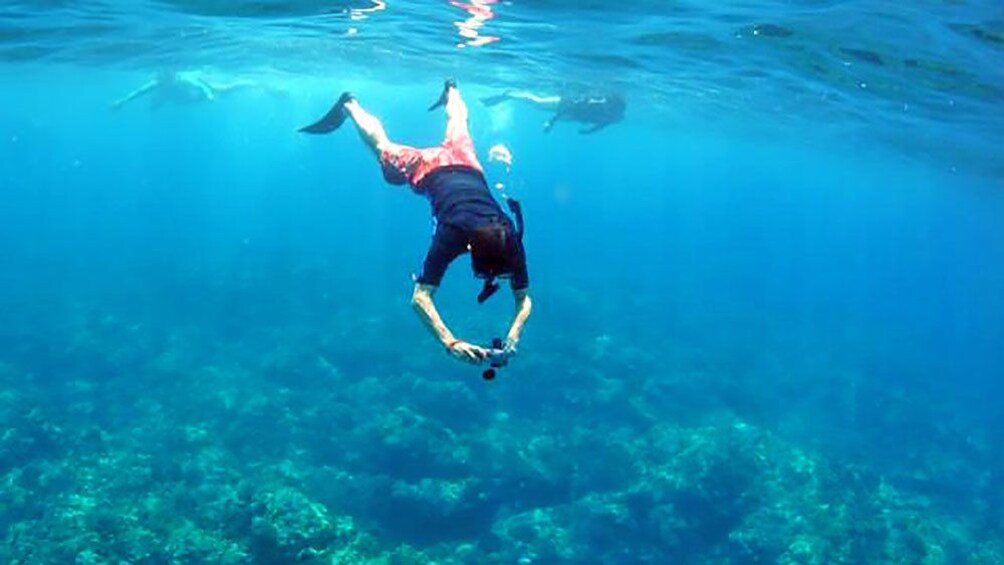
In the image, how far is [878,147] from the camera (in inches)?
1453

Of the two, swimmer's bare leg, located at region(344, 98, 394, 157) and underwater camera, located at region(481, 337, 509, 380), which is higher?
swimmer's bare leg, located at region(344, 98, 394, 157)

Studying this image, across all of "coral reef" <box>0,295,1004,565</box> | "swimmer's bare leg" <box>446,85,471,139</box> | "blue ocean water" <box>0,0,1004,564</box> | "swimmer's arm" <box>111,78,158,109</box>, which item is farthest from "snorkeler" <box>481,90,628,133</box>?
"swimmer's bare leg" <box>446,85,471,139</box>

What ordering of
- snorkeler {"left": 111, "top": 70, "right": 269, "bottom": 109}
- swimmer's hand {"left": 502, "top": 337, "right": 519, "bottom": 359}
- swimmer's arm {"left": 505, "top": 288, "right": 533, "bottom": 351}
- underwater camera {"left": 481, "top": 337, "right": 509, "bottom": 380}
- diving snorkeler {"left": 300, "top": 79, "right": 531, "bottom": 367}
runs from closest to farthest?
1. underwater camera {"left": 481, "top": 337, "right": 509, "bottom": 380}
2. swimmer's hand {"left": 502, "top": 337, "right": 519, "bottom": 359}
3. diving snorkeler {"left": 300, "top": 79, "right": 531, "bottom": 367}
4. swimmer's arm {"left": 505, "top": 288, "right": 533, "bottom": 351}
5. snorkeler {"left": 111, "top": 70, "right": 269, "bottom": 109}

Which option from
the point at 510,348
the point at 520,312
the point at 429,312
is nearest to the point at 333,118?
the point at 520,312

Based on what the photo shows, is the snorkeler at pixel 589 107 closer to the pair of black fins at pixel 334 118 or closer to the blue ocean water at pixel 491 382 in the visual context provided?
the blue ocean water at pixel 491 382

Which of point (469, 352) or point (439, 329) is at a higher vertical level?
point (439, 329)

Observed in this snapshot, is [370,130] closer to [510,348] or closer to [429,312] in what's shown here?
[429,312]

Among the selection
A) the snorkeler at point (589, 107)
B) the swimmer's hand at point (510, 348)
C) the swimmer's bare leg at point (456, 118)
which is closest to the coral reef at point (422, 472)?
the swimmer's bare leg at point (456, 118)

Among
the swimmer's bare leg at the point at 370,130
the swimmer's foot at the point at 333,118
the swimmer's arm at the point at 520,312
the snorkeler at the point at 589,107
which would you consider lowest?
the swimmer's arm at the point at 520,312

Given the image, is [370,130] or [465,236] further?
[370,130]

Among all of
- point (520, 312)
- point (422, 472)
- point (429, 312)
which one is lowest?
point (429, 312)

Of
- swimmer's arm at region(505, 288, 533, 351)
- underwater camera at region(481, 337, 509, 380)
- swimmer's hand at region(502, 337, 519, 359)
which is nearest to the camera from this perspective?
underwater camera at region(481, 337, 509, 380)

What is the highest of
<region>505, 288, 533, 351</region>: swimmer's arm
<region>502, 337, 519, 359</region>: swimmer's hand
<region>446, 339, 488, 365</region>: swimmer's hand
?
<region>505, 288, 533, 351</region>: swimmer's arm

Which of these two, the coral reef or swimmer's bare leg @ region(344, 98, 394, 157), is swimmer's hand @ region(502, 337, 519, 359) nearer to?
swimmer's bare leg @ region(344, 98, 394, 157)
